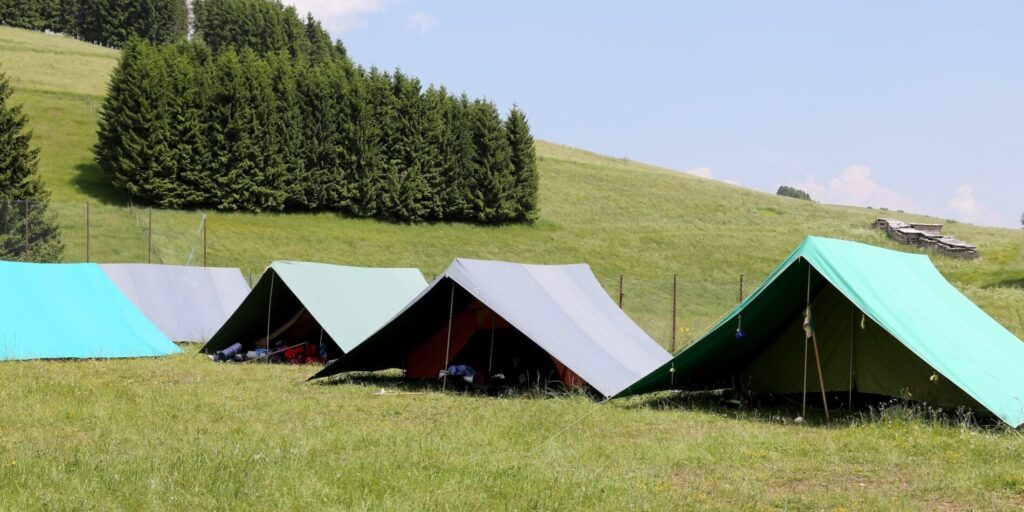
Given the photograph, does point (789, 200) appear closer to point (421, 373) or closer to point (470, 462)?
point (421, 373)

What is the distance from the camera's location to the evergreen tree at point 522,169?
150ft

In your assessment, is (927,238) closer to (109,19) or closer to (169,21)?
(169,21)

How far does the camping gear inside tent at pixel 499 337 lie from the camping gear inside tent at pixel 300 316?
2.14 m

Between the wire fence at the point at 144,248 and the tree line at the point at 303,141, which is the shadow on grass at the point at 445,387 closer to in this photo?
the wire fence at the point at 144,248

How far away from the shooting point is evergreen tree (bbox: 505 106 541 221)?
4584 cm

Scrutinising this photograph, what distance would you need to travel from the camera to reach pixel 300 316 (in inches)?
580

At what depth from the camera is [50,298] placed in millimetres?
13922

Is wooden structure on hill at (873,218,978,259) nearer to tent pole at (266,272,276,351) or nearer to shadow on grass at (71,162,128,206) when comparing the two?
shadow on grass at (71,162,128,206)

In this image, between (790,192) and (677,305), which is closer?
(677,305)

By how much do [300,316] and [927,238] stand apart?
38.9 m

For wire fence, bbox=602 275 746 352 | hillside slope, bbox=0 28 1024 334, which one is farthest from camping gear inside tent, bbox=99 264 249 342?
hillside slope, bbox=0 28 1024 334

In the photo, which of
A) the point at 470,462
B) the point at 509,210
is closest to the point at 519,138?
the point at 509,210

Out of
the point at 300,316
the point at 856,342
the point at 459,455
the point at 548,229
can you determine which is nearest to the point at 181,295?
the point at 300,316

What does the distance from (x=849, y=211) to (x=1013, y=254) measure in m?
15.0
